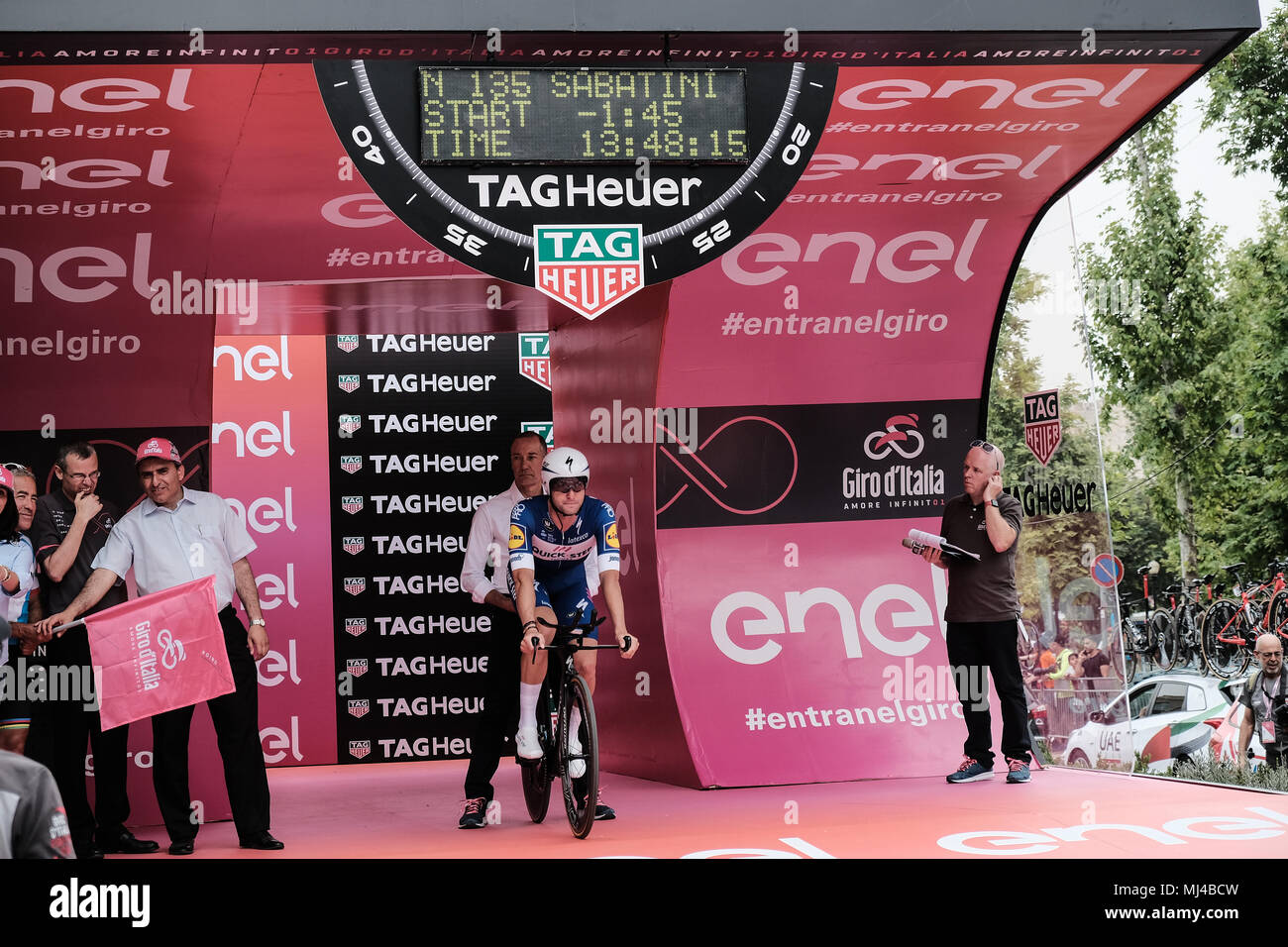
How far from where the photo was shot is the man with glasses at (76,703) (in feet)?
19.3

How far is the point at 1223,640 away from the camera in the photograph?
51.6ft

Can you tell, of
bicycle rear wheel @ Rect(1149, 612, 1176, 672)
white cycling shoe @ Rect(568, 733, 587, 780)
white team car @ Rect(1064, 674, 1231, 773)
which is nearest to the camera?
white cycling shoe @ Rect(568, 733, 587, 780)

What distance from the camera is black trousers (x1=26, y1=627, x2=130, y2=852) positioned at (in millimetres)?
5852

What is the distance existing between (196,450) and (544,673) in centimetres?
237

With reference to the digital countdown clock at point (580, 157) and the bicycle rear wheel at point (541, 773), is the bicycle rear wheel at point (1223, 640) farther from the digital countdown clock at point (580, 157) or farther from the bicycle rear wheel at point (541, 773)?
the digital countdown clock at point (580, 157)

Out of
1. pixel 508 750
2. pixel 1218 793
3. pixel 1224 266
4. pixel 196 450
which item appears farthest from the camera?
pixel 1224 266

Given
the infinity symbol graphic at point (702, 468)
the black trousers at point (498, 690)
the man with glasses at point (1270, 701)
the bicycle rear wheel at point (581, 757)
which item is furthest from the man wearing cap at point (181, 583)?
the man with glasses at point (1270, 701)

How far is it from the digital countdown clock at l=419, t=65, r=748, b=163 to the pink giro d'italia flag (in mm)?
2118

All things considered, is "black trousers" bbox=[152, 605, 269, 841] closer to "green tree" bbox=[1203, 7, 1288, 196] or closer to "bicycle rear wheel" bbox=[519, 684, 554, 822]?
"bicycle rear wheel" bbox=[519, 684, 554, 822]

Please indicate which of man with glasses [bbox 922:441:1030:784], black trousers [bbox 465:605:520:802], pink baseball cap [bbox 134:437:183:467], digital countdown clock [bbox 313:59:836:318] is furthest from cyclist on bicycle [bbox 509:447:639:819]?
man with glasses [bbox 922:441:1030:784]

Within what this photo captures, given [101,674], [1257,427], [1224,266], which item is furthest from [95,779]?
[1224,266]
